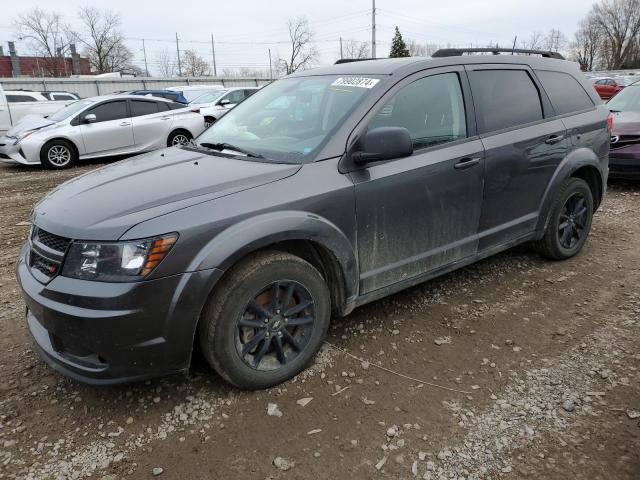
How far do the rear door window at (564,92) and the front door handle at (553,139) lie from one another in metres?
0.24

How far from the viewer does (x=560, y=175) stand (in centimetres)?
413

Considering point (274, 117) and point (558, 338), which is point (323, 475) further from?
point (274, 117)

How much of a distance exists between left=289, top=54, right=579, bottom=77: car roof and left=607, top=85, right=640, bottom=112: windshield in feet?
15.3

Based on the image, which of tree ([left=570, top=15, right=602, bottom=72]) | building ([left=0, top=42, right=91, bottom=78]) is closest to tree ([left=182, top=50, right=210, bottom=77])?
building ([left=0, top=42, right=91, bottom=78])

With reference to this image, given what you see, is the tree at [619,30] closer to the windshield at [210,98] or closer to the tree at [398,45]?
the tree at [398,45]

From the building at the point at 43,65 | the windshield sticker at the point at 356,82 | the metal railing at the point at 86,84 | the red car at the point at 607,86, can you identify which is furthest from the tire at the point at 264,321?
the building at the point at 43,65

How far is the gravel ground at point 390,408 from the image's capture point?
225 centimetres

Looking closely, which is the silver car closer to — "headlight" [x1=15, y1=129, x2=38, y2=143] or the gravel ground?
"headlight" [x1=15, y1=129, x2=38, y2=143]

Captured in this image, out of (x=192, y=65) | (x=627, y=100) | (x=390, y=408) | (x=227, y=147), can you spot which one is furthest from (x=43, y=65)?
(x=390, y=408)

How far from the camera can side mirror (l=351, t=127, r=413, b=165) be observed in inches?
109

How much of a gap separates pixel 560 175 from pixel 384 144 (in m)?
2.13

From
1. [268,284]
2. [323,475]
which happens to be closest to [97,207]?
[268,284]

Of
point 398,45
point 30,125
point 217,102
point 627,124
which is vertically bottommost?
point 627,124

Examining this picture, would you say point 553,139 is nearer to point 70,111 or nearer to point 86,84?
point 70,111
